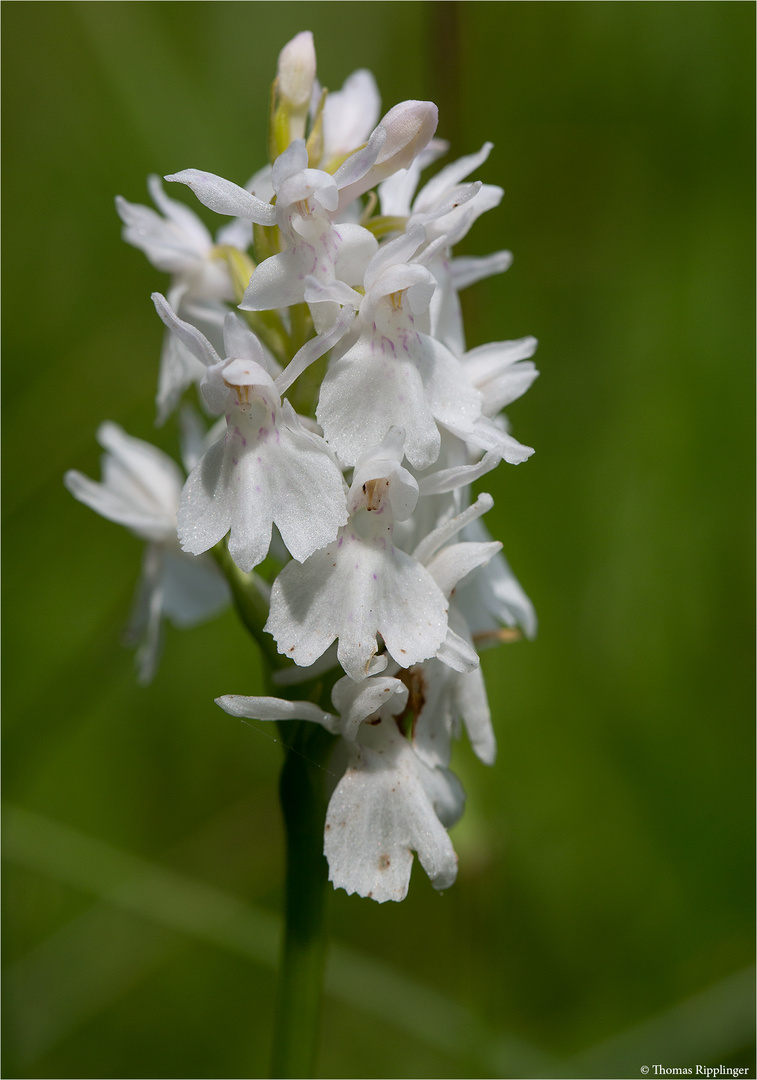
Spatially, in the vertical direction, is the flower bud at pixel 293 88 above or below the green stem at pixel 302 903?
above

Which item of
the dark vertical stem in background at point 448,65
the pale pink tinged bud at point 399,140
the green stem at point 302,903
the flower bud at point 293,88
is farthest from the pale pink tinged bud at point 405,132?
the green stem at point 302,903

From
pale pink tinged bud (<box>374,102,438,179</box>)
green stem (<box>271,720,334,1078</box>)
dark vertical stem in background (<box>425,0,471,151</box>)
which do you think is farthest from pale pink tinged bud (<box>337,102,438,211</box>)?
green stem (<box>271,720,334,1078</box>)

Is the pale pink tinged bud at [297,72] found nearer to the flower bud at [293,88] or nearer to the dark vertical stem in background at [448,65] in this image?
the flower bud at [293,88]

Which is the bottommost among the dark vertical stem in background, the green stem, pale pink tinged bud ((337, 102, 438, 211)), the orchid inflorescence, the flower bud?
the green stem

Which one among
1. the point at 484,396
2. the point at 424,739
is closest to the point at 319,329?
the point at 484,396

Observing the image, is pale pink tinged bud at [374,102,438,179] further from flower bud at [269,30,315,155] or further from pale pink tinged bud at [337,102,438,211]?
flower bud at [269,30,315,155]

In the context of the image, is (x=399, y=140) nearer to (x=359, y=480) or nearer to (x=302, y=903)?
(x=359, y=480)

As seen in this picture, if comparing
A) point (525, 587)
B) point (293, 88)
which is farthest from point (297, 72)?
point (525, 587)
